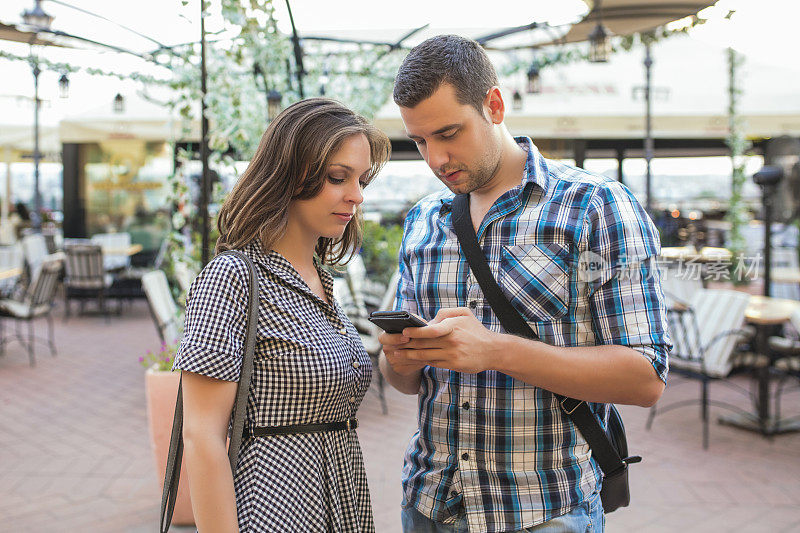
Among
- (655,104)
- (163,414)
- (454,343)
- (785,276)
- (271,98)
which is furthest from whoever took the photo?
(655,104)

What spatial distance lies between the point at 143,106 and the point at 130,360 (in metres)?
4.98

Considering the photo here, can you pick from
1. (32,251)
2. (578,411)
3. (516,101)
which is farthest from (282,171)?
(32,251)

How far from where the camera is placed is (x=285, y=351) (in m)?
Result: 1.50

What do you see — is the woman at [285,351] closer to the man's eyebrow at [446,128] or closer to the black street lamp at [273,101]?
the man's eyebrow at [446,128]

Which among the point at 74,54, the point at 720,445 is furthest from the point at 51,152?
the point at 720,445

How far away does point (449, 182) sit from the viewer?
5.33 ft

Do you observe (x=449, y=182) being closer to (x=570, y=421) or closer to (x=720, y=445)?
(x=570, y=421)

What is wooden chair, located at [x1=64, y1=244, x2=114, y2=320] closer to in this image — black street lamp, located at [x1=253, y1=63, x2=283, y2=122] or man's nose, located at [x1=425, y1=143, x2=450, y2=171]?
black street lamp, located at [x1=253, y1=63, x2=283, y2=122]

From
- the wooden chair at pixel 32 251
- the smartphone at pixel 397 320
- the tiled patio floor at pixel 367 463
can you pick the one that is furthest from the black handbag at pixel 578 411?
the wooden chair at pixel 32 251

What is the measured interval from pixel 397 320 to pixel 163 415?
2.62m

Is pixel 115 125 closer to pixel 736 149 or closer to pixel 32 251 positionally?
pixel 32 251

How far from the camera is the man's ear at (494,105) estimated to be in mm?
1617

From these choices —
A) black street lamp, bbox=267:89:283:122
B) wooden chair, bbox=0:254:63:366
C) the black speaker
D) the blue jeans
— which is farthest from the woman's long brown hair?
wooden chair, bbox=0:254:63:366

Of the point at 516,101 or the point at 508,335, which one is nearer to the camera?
the point at 508,335
